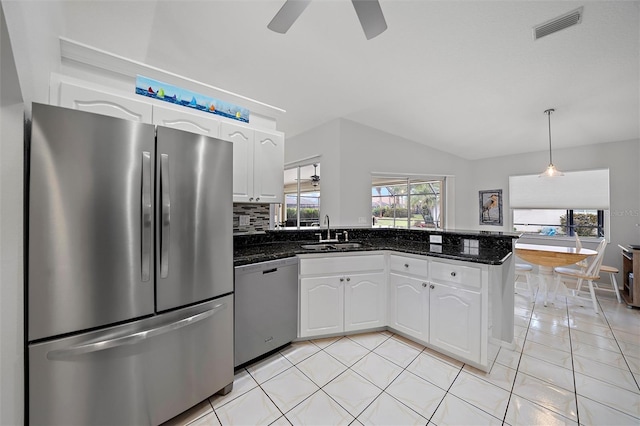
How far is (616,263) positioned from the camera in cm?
389

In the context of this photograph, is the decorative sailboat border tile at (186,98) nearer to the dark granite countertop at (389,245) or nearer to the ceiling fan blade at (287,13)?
the ceiling fan blade at (287,13)

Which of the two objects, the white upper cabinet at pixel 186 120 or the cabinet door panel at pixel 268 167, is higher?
the white upper cabinet at pixel 186 120

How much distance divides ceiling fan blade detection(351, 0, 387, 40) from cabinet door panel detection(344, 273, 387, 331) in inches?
78.0

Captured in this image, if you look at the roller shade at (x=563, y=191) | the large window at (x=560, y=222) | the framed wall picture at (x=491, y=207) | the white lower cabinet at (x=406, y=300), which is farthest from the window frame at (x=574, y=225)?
the white lower cabinet at (x=406, y=300)

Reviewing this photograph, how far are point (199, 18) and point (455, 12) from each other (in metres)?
2.11

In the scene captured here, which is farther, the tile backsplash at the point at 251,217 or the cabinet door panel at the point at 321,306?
the tile backsplash at the point at 251,217

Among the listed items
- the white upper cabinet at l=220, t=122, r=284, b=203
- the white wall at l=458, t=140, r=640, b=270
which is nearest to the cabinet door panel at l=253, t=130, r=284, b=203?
the white upper cabinet at l=220, t=122, r=284, b=203

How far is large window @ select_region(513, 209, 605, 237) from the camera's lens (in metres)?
4.20

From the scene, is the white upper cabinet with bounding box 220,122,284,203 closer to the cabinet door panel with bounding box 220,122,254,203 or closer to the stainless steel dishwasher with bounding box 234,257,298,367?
the cabinet door panel with bounding box 220,122,254,203

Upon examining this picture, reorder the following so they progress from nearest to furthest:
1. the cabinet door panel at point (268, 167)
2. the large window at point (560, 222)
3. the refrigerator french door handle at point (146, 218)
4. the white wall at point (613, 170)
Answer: the refrigerator french door handle at point (146, 218) < the cabinet door panel at point (268, 167) < the white wall at point (613, 170) < the large window at point (560, 222)

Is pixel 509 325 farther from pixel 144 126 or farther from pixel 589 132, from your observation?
pixel 589 132

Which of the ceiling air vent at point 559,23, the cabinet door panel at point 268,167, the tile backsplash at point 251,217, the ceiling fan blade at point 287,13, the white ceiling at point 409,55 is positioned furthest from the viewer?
the tile backsplash at point 251,217

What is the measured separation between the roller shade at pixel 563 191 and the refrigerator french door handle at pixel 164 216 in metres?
5.88

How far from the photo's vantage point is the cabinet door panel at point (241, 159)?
235 cm
